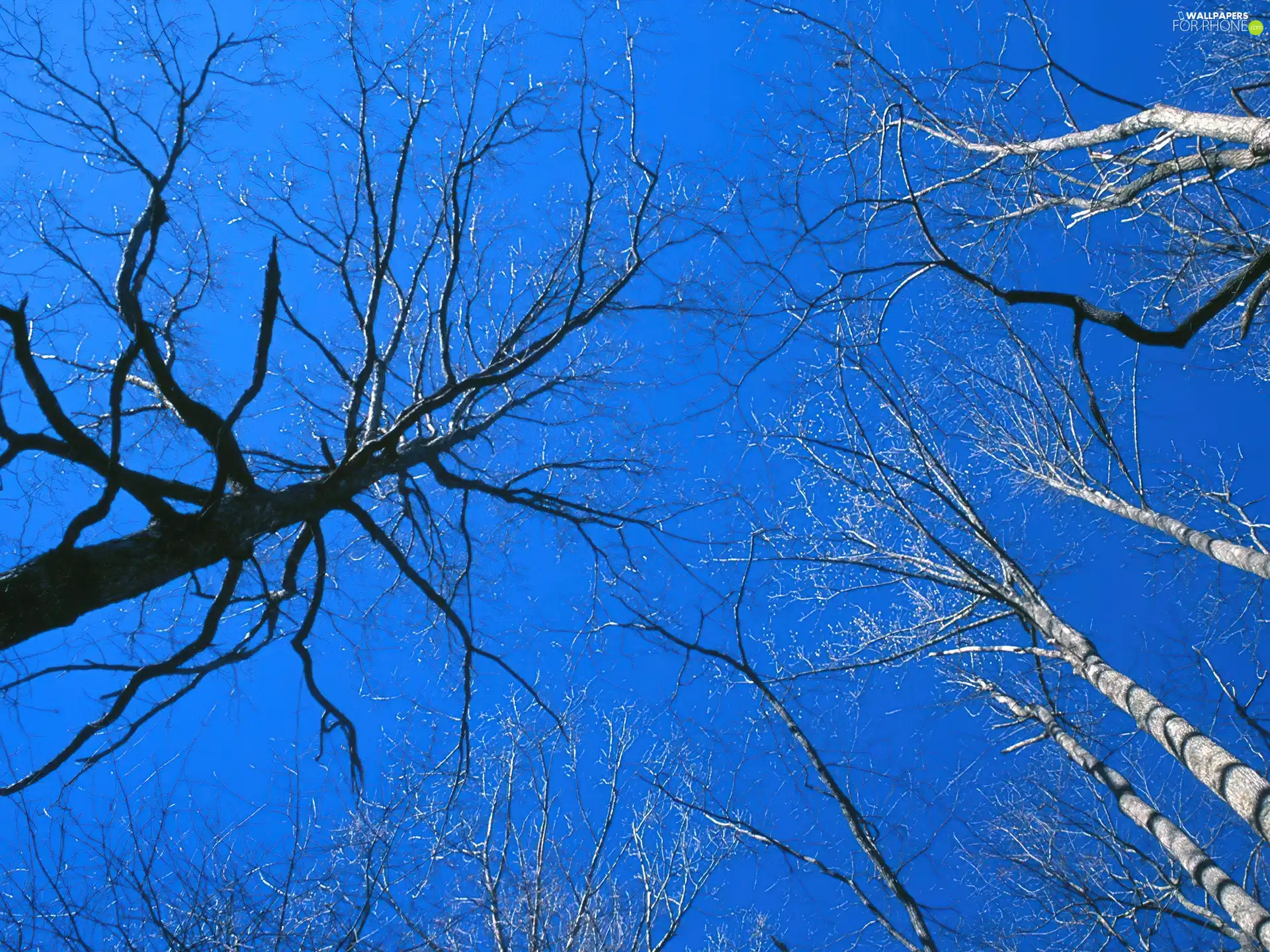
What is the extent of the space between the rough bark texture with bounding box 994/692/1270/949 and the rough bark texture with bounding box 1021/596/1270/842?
3.28ft

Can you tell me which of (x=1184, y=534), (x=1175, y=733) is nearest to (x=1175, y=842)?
(x=1175, y=733)

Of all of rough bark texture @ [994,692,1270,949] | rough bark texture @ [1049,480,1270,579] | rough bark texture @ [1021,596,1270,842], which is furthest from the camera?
rough bark texture @ [1049,480,1270,579]

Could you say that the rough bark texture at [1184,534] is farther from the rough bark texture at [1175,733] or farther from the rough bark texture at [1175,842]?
the rough bark texture at [1175,842]

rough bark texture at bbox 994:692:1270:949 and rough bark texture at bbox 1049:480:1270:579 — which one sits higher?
rough bark texture at bbox 1049:480:1270:579

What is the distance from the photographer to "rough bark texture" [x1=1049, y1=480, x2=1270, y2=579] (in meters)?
5.21

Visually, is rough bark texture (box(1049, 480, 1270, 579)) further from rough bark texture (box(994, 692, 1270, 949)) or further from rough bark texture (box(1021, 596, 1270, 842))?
rough bark texture (box(994, 692, 1270, 949))

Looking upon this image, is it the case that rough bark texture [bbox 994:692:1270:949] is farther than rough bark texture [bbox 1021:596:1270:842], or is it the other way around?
rough bark texture [bbox 994:692:1270:949]

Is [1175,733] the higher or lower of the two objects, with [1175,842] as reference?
higher

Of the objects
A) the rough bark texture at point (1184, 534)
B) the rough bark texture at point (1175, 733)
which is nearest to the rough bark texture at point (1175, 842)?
the rough bark texture at point (1175, 733)

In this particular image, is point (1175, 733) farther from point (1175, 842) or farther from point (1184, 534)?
point (1184, 534)

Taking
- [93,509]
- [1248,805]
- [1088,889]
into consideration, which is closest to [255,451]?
[93,509]

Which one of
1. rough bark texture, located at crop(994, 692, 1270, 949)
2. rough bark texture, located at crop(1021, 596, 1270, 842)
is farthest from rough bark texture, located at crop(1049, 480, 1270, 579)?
rough bark texture, located at crop(994, 692, 1270, 949)

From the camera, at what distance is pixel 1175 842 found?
5.27m

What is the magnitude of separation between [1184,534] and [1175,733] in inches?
97.0
